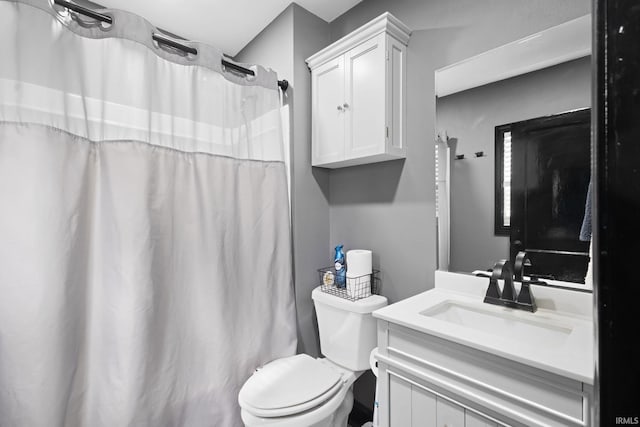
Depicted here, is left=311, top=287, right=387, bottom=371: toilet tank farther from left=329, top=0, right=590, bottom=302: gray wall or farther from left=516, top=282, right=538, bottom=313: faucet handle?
left=516, top=282, right=538, bottom=313: faucet handle

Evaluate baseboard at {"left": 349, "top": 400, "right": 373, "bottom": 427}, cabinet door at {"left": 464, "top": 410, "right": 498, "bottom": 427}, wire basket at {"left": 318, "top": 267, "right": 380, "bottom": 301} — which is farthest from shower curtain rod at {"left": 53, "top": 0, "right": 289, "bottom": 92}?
baseboard at {"left": 349, "top": 400, "right": 373, "bottom": 427}

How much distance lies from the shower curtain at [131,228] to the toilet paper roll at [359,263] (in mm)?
370

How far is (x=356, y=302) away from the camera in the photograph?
151 centimetres

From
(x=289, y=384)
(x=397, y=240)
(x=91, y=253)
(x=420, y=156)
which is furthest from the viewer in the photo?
(x=397, y=240)

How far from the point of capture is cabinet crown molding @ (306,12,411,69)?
4.62ft

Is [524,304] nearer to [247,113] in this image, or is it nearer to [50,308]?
[247,113]

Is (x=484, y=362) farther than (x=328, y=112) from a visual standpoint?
No

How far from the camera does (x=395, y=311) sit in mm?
1116

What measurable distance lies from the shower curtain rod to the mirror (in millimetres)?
1031

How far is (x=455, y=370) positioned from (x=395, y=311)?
0.27 metres

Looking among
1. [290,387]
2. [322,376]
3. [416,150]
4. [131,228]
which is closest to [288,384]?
[290,387]

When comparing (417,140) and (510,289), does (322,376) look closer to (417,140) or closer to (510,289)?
(510,289)

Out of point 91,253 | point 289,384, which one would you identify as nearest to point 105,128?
point 91,253

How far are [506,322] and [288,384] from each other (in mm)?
955
